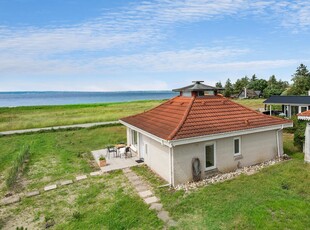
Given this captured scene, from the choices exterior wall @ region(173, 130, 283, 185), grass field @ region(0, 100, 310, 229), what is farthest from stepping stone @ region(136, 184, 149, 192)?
exterior wall @ region(173, 130, 283, 185)

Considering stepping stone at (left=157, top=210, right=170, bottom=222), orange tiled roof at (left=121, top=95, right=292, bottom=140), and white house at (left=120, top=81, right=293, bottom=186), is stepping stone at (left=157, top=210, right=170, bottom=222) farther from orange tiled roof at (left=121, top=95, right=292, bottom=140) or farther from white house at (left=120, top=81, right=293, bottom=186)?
orange tiled roof at (left=121, top=95, right=292, bottom=140)

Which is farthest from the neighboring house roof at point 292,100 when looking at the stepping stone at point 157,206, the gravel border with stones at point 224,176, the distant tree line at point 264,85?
the distant tree line at point 264,85

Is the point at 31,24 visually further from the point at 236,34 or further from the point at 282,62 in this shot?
the point at 282,62

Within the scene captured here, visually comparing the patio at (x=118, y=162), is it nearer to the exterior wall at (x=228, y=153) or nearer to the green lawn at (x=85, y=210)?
the green lawn at (x=85, y=210)

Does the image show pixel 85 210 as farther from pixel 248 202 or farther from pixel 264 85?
pixel 264 85

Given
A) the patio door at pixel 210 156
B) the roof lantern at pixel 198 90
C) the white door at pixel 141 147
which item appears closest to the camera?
the patio door at pixel 210 156

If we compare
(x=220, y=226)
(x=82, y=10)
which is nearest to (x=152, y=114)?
(x=220, y=226)

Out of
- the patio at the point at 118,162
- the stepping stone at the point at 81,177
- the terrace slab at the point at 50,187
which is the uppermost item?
the patio at the point at 118,162
